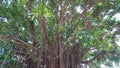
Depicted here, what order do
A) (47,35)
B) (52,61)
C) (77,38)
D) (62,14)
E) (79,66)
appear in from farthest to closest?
1. (79,66)
2. (52,61)
3. (47,35)
4. (62,14)
5. (77,38)

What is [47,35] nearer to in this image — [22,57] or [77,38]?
[77,38]

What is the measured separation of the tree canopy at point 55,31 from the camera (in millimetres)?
2189

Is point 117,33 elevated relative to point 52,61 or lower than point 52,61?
elevated

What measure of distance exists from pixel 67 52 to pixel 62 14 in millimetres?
581

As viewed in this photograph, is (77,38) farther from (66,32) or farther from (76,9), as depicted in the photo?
(76,9)

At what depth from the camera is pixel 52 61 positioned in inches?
102

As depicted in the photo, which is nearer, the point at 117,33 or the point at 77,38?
the point at 77,38

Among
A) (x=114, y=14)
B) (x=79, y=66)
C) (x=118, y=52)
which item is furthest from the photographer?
(x=118, y=52)

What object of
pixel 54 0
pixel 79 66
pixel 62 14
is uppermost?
pixel 54 0

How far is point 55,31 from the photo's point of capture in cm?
234

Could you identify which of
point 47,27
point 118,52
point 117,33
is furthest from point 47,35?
point 118,52

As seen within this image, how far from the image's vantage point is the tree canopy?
86.2 inches

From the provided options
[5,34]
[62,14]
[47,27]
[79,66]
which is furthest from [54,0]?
[79,66]

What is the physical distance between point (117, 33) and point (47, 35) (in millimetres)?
998
